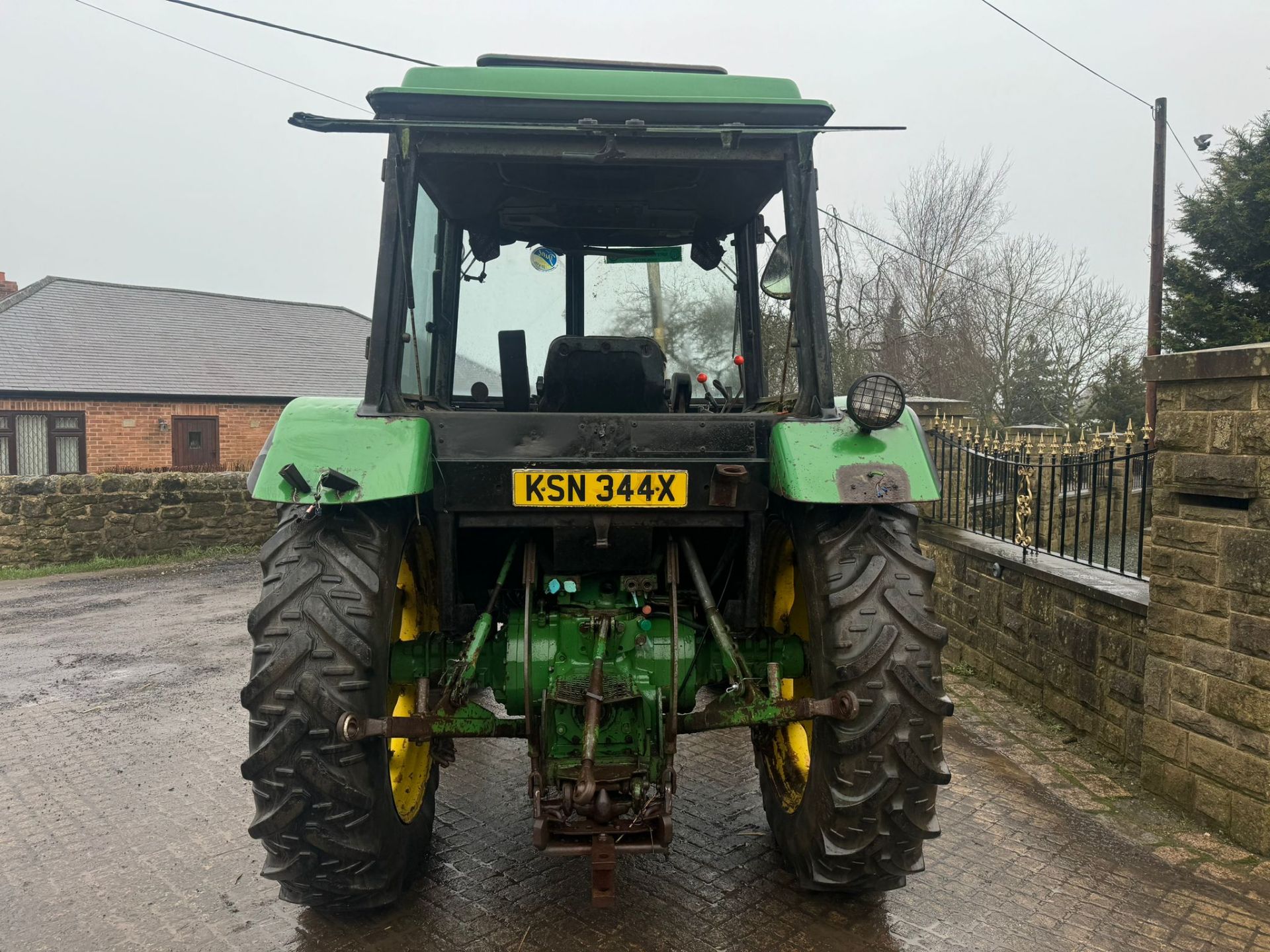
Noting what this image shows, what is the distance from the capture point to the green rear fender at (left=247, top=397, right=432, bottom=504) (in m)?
2.68

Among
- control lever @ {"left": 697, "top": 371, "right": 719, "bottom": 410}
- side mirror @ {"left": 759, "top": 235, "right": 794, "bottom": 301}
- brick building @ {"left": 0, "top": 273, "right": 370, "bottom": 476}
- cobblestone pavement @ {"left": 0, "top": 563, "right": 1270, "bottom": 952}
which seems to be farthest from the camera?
brick building @ {"left": 0, "top": 273, "right": 370, "bottom": 476}

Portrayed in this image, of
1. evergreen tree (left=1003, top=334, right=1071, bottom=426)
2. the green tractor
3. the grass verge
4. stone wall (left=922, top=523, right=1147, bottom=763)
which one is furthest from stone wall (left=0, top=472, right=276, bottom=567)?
evergreen tree (left=1003, top=334, right=1071, bottom=426)

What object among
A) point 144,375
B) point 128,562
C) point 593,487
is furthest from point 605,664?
point 144,375

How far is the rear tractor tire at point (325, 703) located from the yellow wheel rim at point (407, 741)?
0.99ft

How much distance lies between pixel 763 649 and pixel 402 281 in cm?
185

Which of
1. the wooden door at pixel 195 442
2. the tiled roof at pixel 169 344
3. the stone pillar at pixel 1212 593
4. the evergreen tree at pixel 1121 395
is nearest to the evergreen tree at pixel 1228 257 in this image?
the evergreen tree at pixel 1121 395

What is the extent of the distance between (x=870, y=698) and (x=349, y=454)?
1.77m

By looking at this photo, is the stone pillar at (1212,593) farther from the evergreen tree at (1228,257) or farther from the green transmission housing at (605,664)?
the evergreen tree at (1228,257)

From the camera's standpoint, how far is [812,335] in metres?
→ 3.18

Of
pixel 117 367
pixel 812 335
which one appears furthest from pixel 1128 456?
pixel 117 367

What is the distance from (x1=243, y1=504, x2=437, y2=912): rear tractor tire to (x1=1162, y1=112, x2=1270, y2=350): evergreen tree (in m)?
13.4

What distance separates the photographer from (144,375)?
842 inches

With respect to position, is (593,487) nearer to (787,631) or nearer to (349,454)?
(349,454)

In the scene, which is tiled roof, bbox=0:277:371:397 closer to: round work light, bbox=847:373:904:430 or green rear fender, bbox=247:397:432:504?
green rear fender, bbox=247:397:432:504
